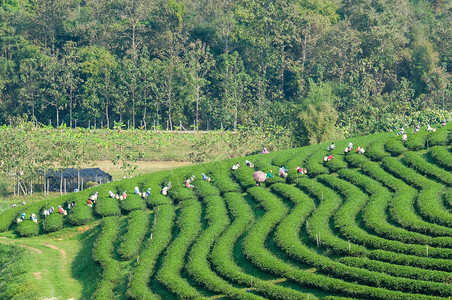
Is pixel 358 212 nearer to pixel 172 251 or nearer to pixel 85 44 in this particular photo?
pixel 172 251

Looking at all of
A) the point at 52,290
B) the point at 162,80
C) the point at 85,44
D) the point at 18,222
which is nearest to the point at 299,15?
the point at 162,80

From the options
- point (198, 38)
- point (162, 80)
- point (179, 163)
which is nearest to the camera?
point (179, 163)

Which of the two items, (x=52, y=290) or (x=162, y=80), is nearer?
(x=52, y=290)

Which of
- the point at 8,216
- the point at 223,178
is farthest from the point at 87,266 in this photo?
the point at 223,178

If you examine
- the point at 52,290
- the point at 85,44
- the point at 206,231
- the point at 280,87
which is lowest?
the point at 52,290

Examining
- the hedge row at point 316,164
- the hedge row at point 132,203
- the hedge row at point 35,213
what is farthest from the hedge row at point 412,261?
the hedge row at point 35,213

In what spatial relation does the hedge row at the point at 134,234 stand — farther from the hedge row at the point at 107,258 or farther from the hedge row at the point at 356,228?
the hedge row at the point at 356,228

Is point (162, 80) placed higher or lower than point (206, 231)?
higher
